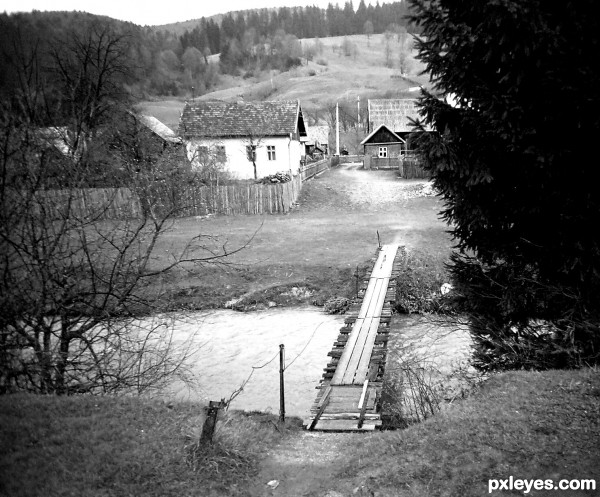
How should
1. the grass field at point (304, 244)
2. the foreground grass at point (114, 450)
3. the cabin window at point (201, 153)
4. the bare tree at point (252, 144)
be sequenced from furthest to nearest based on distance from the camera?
the bare tree at point (252, 144)
the cabin window at point (201, 153)
the grass field at point (304, 244)
the foreground grass at point (114, 450)

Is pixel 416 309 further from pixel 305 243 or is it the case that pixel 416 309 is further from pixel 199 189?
pixel 199 189

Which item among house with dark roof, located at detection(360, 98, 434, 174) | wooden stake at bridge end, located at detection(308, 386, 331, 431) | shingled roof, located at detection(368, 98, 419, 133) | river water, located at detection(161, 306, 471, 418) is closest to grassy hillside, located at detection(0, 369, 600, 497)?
wooden stake at bridge end, located at detection(308, 386, 331, 431)

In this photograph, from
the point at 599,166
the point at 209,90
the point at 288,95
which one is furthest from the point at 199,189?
the point at 209,90

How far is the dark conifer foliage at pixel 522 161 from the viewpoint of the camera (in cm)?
683

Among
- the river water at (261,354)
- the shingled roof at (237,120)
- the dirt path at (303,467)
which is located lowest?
the river water at (261,354)

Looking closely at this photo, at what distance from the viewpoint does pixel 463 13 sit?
25.3 feet

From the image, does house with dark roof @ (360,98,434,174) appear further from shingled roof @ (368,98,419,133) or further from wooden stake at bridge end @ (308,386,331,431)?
wooden stake at bridge end @ (308,386,331,431)

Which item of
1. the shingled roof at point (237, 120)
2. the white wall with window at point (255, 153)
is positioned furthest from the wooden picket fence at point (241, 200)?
the shingled roof at point (237, 120)

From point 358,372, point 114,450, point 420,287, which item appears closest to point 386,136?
point 420,287

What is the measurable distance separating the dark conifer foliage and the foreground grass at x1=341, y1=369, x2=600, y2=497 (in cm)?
140

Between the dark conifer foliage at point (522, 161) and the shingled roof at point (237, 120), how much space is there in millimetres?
31232

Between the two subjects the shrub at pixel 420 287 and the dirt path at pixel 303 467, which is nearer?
the dirt path at pixel 303 467

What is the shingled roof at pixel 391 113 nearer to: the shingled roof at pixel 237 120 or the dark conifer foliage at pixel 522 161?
the shingled roof at pixel 237 120

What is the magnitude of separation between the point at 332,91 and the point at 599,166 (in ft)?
398
